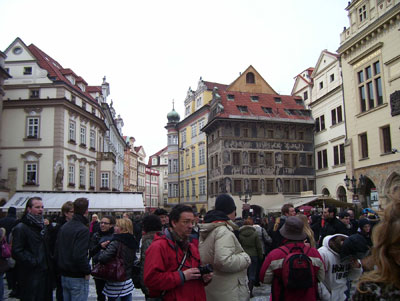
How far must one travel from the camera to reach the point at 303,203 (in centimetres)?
2705

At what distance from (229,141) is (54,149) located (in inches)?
614

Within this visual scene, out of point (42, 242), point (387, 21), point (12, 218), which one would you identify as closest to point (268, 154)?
point (387, 21)

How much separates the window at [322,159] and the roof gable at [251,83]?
9848 mm

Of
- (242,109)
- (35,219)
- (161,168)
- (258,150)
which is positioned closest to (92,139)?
(242,109)

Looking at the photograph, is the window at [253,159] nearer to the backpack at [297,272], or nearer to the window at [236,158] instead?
the window at [236,158]

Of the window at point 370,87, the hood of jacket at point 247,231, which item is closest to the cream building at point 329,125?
the window at point 370,87

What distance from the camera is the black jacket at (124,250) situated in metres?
5.07

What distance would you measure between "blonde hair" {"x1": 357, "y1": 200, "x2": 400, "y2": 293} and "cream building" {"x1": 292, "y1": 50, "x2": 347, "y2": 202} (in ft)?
106

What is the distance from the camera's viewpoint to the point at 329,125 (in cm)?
3531

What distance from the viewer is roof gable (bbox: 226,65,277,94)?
1645 inches

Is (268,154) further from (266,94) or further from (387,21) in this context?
(387,21)

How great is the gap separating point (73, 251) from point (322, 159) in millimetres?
34549

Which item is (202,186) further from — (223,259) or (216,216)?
(223,259)

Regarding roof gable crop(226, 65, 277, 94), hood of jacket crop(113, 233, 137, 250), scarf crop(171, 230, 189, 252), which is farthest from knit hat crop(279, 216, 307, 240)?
roof gable crop(226, 65, 277, 94)
